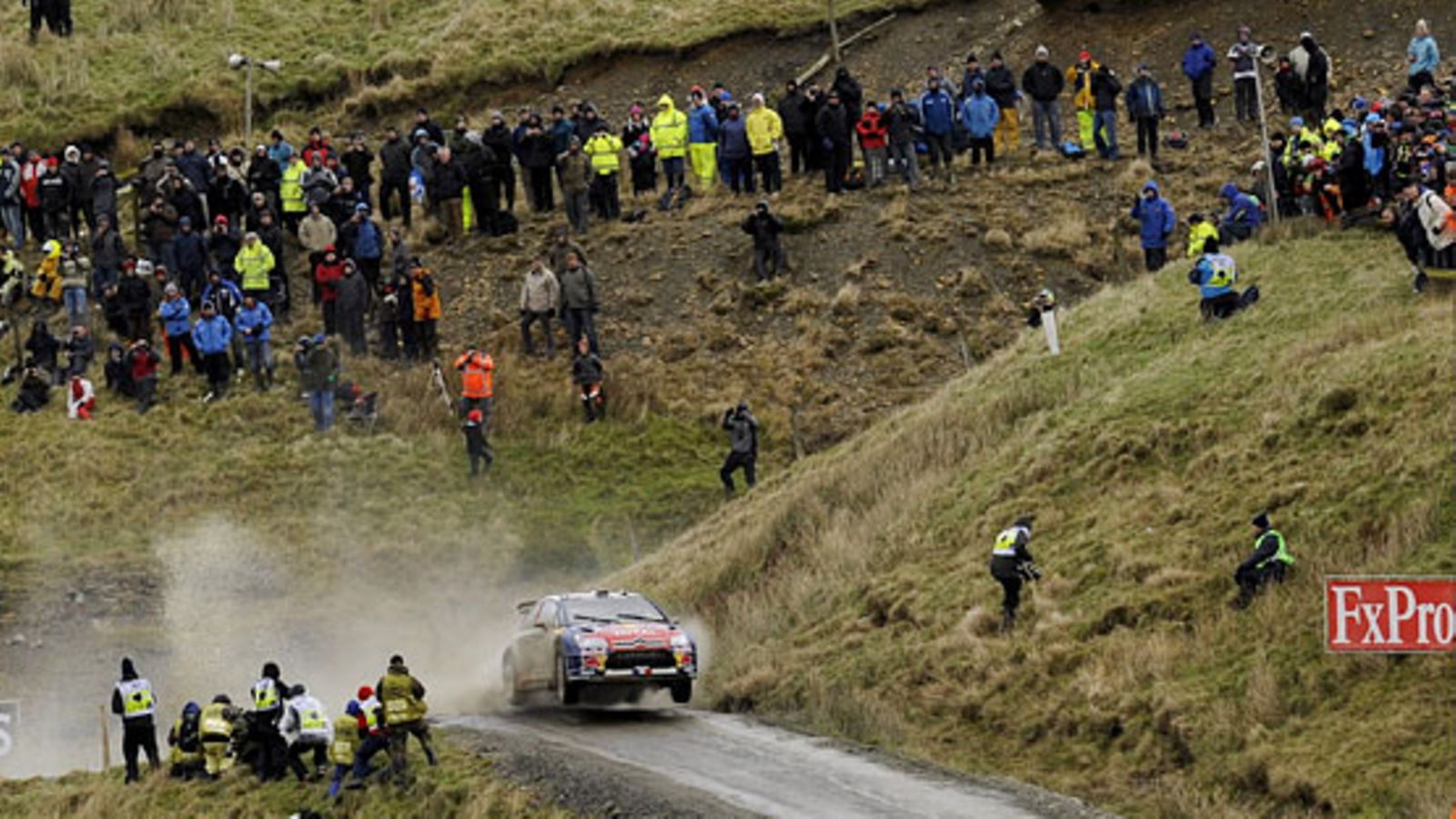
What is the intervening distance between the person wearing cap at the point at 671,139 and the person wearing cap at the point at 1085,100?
790cm

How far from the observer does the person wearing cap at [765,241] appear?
42062mm

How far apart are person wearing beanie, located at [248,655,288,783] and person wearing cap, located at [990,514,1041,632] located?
8393mm

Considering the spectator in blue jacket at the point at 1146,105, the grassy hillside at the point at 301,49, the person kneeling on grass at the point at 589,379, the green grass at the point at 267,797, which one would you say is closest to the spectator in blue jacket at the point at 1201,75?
the spectator in blue jacket at the point at 1146,105

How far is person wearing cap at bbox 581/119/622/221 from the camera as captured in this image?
43625 millimetres

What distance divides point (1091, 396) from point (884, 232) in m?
13.3

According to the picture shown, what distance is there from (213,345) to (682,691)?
17.4 m

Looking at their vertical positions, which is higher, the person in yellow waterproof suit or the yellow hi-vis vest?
the person in yellow waterproof suit

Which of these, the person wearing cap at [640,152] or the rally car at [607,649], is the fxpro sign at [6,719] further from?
A: the person wearing cap at [640,152]

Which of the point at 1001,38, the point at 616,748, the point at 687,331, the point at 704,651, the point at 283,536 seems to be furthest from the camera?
the point at 1001,38

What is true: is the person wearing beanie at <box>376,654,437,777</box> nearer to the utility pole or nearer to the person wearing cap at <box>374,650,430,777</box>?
the person wearing cap at <box>374,650,430,777</box>

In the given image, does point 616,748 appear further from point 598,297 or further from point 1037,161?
point 1037,161

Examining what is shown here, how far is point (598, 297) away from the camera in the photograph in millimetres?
43688

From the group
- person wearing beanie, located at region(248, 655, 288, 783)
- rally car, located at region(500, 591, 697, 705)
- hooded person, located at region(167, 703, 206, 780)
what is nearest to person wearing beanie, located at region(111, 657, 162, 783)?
hooded person, located at region(167, 703, 206, 780)

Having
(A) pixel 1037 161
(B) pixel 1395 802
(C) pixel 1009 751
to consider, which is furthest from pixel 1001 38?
(B) pixel 1395 802
